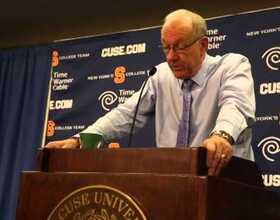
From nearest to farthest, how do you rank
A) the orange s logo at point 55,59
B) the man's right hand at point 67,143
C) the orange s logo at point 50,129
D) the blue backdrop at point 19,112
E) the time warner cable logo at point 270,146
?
the man's right hand at point 67,143
the time warner cable logo at point 270,146
the orange s logo at point 50,129
the orange s logo at point 55,59
the blue backdrop at point 19,112

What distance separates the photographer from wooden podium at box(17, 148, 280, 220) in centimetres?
131

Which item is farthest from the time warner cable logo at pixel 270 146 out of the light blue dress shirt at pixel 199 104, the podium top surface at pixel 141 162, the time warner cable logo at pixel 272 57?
the podium top surface at pixel 141 162

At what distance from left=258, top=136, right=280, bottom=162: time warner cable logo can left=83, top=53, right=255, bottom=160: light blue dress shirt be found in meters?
1.11

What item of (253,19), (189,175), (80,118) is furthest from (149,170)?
(80,118)

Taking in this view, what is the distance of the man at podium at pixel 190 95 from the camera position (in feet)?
6.07

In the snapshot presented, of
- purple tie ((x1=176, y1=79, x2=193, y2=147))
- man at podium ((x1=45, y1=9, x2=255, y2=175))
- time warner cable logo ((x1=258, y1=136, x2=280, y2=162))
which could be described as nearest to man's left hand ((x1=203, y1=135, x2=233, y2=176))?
man at podium ((x1=45, y1=9, x2=255, y2=175))

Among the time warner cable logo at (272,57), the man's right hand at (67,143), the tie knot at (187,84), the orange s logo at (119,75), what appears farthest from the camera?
the orange s logo at (119,75)

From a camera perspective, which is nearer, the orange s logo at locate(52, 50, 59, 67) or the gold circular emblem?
the gold circular emblem

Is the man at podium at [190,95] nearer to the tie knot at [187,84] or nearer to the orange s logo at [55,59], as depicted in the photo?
the tie knot at [187,84]

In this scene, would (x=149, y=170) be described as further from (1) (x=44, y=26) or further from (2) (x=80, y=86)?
(1) (x=44, y=26)

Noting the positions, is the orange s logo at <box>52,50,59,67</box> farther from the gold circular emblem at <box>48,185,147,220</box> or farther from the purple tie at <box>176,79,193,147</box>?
the gold circular emblem at <box>48,185,147,220</box>

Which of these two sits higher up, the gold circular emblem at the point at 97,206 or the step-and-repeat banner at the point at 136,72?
the step-and-repeat banner at the point at 136,72

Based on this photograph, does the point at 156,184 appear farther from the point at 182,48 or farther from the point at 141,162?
the point at 182,48

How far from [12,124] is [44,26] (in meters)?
0.94
